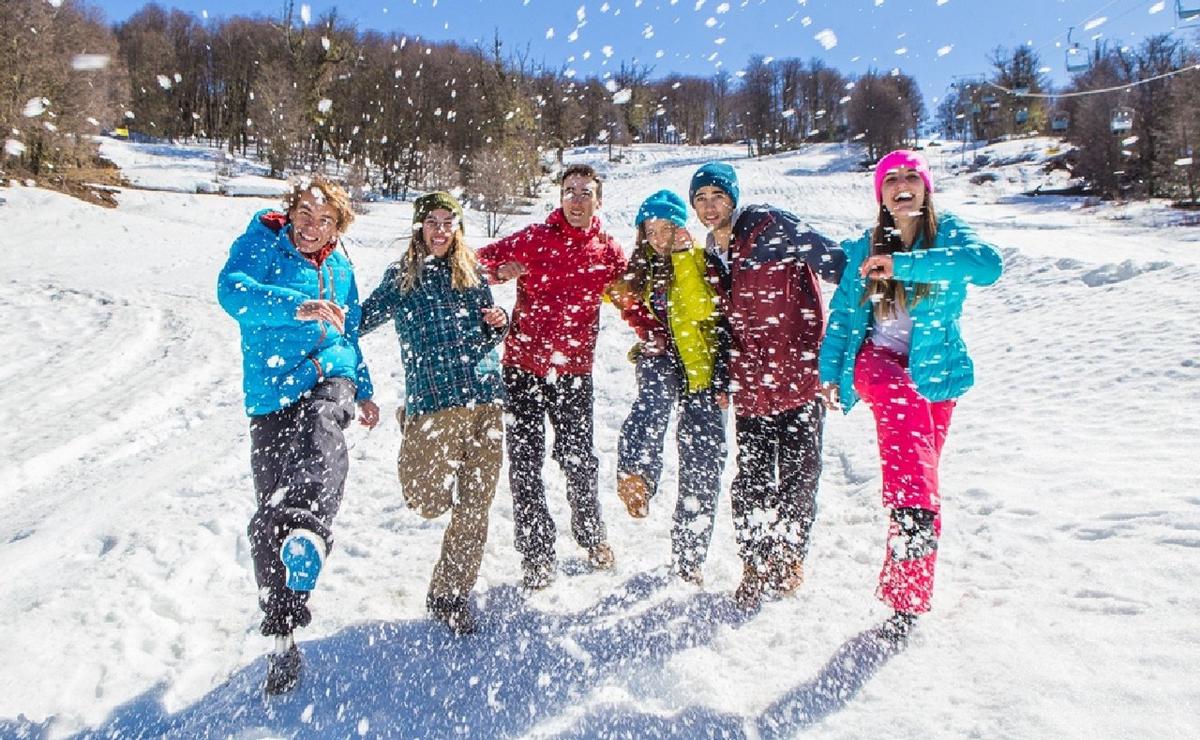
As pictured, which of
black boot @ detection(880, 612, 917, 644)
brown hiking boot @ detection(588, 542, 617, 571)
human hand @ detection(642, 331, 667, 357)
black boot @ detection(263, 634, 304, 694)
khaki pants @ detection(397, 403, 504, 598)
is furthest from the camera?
brown hiking boot @ detection(588, 542, 617, 571)

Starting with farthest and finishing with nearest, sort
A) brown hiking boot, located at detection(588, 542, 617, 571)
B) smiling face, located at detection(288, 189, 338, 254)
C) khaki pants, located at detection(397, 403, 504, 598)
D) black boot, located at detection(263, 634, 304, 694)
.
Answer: brown hiking boot, located at detection(588, 542, 617, 571)
khaki pants, located at detection(397, 403, 504, 598)
smiling face, located at detection(288, 189, 338, 254)
black boot, located at detection(263, 634, 304, 694)

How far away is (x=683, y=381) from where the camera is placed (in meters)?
3.30

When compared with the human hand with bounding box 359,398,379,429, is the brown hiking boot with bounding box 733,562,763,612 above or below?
below

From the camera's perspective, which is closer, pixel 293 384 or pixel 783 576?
pixel 293 384

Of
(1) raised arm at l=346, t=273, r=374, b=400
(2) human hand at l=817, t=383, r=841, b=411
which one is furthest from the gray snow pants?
(2) human hand at l=817, t=383, r=841, b=411

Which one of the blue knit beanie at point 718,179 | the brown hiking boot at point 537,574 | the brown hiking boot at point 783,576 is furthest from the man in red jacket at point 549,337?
the brown hiking boot at point 783,576

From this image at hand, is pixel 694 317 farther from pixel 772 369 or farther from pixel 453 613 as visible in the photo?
pixel 453 613

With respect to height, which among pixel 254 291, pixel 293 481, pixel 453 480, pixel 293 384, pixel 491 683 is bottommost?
pixel 491 683

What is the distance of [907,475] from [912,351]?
1.62ft

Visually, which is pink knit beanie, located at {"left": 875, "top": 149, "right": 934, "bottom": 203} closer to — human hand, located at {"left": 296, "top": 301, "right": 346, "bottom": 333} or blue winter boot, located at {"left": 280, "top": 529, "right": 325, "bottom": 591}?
human hand, located at {"left": 296, "top": 301, "right": 346, "bottom": 333}

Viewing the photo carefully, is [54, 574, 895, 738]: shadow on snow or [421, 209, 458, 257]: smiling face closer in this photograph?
[54, 574, 895, 738]: shadow on snow

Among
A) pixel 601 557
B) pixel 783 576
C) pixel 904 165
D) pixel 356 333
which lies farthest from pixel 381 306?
pixel 904 165

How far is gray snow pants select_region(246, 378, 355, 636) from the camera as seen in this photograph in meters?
2.60

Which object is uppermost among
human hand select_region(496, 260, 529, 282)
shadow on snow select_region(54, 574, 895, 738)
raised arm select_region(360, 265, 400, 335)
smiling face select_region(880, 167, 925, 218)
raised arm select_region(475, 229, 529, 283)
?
smiling face select_region(880, 167, 925, 218)
